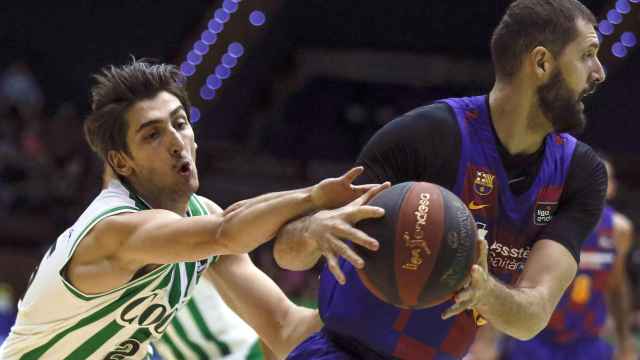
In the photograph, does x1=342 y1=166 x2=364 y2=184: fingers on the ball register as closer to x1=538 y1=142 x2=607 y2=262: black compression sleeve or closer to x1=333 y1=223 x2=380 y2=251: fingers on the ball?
x1=333 y1=223 x2=380 y2=251: fingers on the ball

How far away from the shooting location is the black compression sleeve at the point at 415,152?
3.47 metres

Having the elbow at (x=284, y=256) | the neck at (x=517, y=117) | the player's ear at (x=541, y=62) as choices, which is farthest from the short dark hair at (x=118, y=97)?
the player's ear at (x=541, y=62)

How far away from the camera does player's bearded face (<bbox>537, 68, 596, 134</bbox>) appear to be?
360 cm

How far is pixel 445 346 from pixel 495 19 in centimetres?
1185

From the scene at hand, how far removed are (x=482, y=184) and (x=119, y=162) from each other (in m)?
1.25

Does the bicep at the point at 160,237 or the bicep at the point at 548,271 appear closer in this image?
the bicep at the point at 160,237

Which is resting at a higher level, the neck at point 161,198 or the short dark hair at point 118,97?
the short dark hair at point 118,97

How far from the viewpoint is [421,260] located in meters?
3.01

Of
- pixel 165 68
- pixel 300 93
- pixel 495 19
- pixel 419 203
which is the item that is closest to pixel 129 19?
pixel 300 93

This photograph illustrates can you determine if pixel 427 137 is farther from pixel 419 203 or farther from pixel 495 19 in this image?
pixel 495 19

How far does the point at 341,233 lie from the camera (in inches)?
117

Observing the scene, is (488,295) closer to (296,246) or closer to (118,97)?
(296,246)

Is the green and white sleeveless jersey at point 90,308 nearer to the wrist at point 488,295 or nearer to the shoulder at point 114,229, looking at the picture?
the shoulder at point 114,229

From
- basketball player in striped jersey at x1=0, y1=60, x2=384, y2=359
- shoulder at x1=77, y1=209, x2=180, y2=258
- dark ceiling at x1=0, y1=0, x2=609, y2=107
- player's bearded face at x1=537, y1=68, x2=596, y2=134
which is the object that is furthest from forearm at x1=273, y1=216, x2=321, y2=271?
dark ceiling at x1=0, y1=0, x2=609, y2=107
